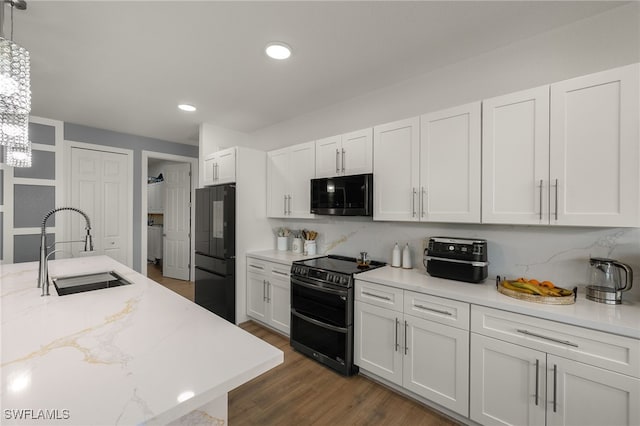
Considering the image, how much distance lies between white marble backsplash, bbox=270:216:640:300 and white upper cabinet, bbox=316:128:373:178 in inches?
24.3

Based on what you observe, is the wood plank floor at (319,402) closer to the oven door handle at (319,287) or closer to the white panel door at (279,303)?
the white panel door at (279,303)

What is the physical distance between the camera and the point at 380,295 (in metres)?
2.13

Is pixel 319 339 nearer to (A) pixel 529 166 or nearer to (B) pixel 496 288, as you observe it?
(B) pixel 496 288

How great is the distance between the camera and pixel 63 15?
170 centimetres

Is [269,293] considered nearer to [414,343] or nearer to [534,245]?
[414,343]

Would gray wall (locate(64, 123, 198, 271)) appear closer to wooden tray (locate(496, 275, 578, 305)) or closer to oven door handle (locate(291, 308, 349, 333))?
oven door handle (locate(291, 308, 349, 333))

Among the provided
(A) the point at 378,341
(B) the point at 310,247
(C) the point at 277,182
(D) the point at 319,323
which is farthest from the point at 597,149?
(C) the point at 277,182

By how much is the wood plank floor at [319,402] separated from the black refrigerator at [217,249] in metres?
1.22

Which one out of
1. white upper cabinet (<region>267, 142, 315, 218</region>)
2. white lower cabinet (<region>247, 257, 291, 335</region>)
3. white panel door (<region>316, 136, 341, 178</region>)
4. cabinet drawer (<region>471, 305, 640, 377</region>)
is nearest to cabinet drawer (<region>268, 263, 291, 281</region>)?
white lower cabinet (<region>247, 257, 291, 335</region>)

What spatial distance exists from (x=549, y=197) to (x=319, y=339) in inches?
80.6

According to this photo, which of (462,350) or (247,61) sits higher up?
(247,61)

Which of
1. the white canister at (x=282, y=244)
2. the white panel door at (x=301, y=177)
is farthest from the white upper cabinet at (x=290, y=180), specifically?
the white canister at (x=282, y=244)

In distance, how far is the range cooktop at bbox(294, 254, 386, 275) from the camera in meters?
2.41

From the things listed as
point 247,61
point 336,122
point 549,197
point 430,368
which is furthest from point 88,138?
point 549,197
